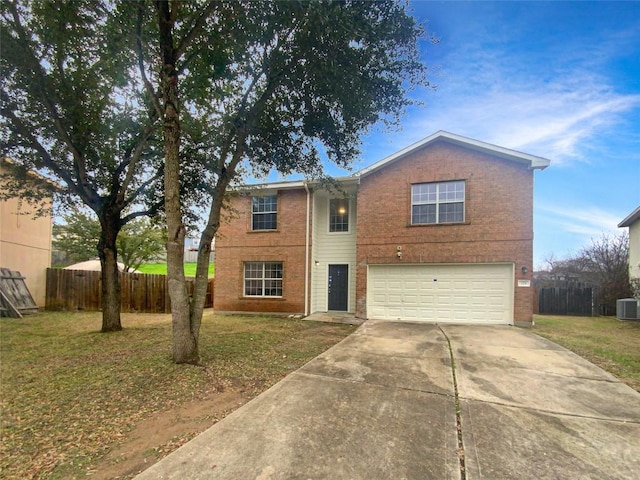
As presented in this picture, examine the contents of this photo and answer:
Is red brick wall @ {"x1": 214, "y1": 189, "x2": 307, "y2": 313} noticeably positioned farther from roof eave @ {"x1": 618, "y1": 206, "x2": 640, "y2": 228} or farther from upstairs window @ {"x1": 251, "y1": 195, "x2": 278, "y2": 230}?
roof eave @ {"x1": 618, "y1": 206, "x2": 640, "y2": 228}

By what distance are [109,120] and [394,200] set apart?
9.32 m

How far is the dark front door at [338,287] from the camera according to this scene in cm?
1380

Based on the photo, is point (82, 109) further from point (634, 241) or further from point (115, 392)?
point (634, 241)

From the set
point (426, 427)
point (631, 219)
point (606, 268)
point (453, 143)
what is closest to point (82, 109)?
point (426, 427)

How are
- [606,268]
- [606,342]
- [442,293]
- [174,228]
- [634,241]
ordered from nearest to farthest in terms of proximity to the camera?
[174,228] → [606,342] → [442,293] → [634,241] → [606,268]

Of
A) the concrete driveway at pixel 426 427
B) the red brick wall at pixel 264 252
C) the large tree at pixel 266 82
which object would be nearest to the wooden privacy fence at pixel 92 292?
the red brick wall at pixel 264 252

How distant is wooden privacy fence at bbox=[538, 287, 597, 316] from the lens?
50.3ft

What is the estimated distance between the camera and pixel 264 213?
14.2m

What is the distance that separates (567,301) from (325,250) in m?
12.0

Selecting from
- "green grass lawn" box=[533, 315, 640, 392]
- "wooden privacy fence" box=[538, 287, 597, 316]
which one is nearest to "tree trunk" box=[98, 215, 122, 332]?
"green grass lawn" box=[533, 315, 640, 392]

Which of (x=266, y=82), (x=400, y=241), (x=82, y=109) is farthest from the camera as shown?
(x=400, y=241)

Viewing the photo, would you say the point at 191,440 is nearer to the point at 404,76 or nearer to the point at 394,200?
the point at 404,76

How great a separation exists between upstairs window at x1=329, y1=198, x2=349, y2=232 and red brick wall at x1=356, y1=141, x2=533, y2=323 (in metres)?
1.43

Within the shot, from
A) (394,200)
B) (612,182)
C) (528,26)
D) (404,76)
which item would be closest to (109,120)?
(404,76)
